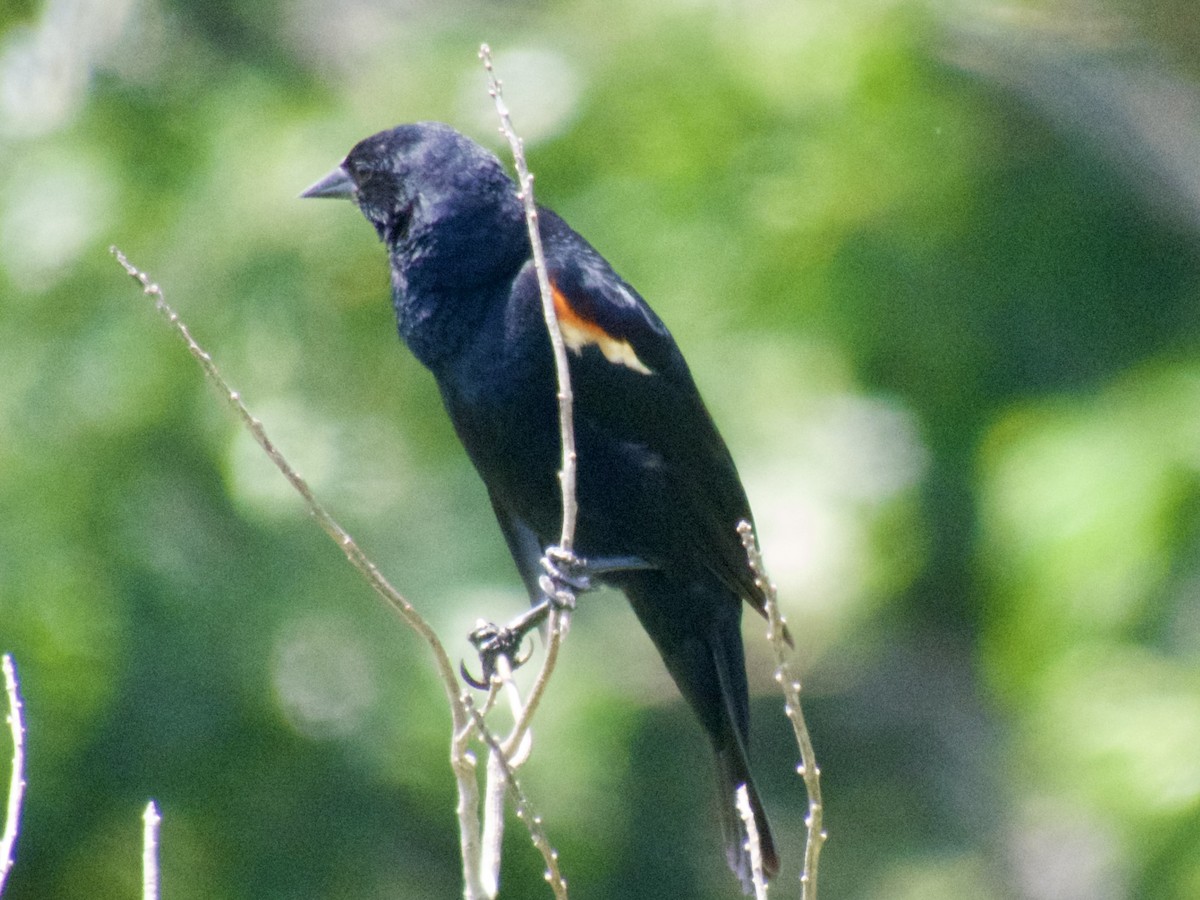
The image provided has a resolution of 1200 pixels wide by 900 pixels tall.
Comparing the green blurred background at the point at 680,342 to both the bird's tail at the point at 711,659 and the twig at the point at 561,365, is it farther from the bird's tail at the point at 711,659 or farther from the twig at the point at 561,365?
the twig at the point at 561,365

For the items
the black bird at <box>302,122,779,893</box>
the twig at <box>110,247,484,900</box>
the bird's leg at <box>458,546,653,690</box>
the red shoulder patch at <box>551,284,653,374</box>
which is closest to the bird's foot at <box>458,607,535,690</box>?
the bird's leg at <box>458,546,653,690</box>

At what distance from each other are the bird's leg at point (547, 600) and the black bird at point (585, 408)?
0.04 metres

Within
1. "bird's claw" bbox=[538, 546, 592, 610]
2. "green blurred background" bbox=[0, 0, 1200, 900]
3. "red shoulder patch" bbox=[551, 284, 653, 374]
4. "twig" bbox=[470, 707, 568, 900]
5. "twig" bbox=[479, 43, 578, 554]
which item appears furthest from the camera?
"green blurred background" bbox=[0, 0, 1200, 900]

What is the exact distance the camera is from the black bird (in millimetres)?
2574

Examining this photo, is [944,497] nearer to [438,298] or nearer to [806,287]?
[806,287]

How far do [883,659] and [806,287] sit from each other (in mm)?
1800

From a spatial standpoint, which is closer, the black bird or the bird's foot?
the black bird

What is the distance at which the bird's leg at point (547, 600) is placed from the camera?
2.53 metres

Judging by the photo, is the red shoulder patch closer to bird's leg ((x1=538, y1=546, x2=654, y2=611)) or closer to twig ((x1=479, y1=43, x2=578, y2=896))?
bird's leg ((x1=538, y1=546, x2=654, y2=611))

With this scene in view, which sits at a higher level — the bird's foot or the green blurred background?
the green blurred background

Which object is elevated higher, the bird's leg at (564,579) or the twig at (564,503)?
the bird's leg at (564,579)

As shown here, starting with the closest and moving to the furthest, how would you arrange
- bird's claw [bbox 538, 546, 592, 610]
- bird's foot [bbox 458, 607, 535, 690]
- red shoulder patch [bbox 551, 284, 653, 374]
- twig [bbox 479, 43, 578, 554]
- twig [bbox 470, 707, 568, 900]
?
twig [bbox 470, 707, 568, 900] → twig [bbox 479, 43, 578, 554] → bird's claw [bbox 538, 546, 592, 610] → red shoulder patch [bbox 551, 284, 653, 374] → bird's foot [bbox 458, 607, 535, 690]

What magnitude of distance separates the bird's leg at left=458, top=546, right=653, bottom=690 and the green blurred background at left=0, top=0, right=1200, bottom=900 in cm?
121

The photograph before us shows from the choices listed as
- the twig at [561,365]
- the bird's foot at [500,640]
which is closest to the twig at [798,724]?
the twig at [561,365]
